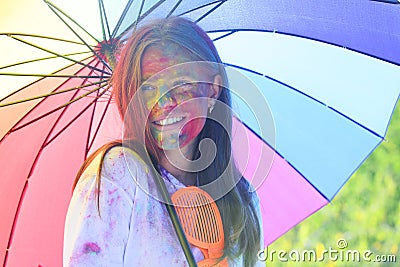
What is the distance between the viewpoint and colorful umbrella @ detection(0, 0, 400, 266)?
6.57 feet

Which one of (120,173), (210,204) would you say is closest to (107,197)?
(120,173)

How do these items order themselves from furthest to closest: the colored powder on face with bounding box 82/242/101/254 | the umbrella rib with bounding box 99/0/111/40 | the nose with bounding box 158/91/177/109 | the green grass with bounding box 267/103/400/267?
the green grass with bounding box 267/103/400/267 → the umbrella rib with bounding box 99/0/111/40 → the nose with bounding box 158/91/177/109 → the colored powder on face with bounding box 82/242/101/254

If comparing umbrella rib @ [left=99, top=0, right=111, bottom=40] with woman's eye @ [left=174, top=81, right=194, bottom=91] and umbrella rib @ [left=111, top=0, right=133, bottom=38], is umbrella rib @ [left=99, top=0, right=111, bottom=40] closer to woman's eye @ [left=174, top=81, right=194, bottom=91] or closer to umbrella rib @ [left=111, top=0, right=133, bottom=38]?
umbrella rib @ [left=111, top=0, right=133, bottom=38]

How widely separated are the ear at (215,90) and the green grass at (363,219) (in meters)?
2.00

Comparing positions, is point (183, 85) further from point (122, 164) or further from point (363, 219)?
point (363, 219)

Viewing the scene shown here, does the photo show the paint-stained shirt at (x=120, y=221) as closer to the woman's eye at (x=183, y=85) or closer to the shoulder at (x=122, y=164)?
the shoulder at (x=122, y=164)

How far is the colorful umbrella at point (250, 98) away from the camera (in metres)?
2.00

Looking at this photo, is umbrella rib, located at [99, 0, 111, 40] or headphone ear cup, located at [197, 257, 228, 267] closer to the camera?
headphone ear cup, located at [197, 257, 228, 267]

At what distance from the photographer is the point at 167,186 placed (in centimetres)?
187

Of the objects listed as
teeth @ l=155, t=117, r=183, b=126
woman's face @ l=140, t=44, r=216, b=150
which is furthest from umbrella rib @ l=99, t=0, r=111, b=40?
teeth @ l=155, t=117, r=183, b=126

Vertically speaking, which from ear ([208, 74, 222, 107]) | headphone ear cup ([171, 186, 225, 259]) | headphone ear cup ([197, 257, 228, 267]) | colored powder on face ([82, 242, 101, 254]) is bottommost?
colored powder on face ([82, 242, 101, 254])

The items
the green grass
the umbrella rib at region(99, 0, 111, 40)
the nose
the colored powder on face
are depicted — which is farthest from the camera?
the green grass

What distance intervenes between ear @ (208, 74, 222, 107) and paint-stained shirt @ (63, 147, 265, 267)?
21 cm

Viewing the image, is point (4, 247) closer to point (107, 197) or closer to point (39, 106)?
point (39, 106)
